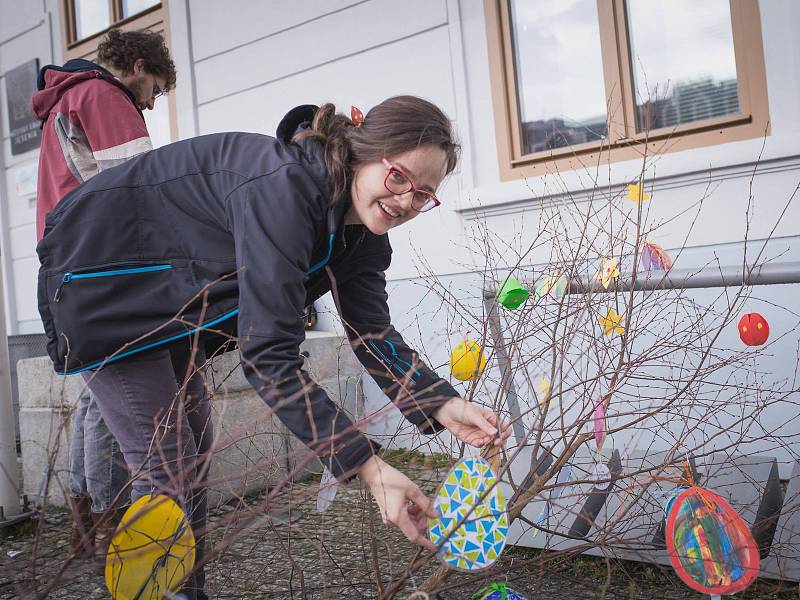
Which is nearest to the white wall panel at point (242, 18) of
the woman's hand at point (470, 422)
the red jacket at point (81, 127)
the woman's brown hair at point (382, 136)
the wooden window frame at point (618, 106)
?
the wooden window frame at point (618, 106)

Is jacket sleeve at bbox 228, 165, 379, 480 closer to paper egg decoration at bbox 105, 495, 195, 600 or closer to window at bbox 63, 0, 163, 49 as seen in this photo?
paper egg decoration at bbox 105, 495, 195, 600

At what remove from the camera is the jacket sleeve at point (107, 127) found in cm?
229

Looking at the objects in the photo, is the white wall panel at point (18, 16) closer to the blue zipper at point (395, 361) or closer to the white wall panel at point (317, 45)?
the white wall panel at point (317, 45)

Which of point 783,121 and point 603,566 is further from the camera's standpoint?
point 783,121

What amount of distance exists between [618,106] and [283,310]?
279 centimetres

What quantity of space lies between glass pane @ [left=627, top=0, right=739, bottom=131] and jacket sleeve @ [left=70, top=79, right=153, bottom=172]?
224cm

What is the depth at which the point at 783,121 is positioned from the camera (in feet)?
9.98

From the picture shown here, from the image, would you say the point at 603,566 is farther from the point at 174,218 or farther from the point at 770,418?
the point at 174,218

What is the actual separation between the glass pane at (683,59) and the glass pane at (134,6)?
12.3 ft

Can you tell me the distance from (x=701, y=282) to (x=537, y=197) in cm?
134

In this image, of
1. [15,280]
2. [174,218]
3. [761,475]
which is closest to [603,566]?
[761,475]

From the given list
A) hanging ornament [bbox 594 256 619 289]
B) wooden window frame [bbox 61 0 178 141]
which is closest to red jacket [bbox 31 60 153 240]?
hanging ornament [bbox 594 256 619 289]

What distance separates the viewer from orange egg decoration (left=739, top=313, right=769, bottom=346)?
2.34 m

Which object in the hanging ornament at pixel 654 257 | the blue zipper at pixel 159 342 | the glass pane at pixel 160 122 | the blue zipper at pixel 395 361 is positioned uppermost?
the glass pane at pixel 160 122
